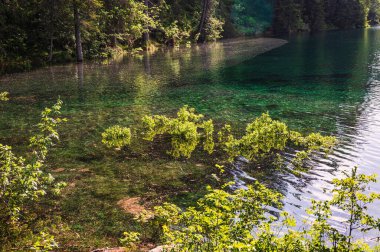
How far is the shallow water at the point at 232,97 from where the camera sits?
1633 cm

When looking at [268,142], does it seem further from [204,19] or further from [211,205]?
[204,19]

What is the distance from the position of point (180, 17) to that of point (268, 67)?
36416 millimetres

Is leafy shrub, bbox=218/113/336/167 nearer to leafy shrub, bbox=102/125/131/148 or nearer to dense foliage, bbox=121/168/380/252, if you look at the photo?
leafy shrub, bbox=102/125/131/148

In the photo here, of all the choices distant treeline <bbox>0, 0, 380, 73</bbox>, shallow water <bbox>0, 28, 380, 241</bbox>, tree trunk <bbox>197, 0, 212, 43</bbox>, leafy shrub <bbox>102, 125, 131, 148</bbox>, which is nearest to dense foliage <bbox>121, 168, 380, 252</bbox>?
shallow water <bbox>0, 28, 380, 241</bbox>

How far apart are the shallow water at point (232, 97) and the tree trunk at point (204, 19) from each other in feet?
95.2

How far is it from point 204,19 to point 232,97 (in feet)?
178

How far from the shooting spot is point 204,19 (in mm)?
78938

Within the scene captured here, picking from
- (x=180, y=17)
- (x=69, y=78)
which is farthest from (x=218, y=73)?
(x=180, y=17)

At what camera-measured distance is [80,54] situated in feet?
156

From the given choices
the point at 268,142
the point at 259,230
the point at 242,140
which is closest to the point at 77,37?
the point at 242,140

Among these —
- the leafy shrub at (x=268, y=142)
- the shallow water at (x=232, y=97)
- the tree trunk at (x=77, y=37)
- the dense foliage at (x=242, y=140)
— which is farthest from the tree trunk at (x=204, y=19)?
the leafy shrub at (x=268, y=142)

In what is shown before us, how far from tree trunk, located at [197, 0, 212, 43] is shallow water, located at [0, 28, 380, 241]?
2903cm

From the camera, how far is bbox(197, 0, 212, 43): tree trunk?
77625 mm

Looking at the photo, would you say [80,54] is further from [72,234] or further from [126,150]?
[72,234]
